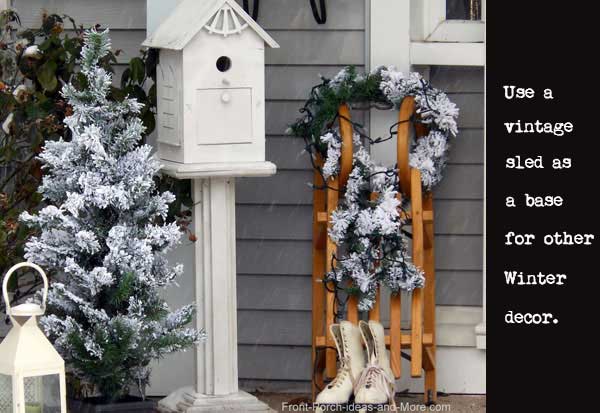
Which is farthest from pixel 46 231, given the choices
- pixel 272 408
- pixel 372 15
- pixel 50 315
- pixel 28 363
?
pixel 372 15

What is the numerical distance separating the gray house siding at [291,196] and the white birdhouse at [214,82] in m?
0.64

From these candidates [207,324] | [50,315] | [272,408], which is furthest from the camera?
[272,408]

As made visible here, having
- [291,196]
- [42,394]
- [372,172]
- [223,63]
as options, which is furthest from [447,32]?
[42,394]

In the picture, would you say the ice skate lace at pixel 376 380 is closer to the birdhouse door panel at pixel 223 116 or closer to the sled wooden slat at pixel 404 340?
the sled wooden slat at pixel 404 340

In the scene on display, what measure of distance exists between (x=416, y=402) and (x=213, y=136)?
1.53 meters

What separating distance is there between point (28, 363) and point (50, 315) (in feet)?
1.36

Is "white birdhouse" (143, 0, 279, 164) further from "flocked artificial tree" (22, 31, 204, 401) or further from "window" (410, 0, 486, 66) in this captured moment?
"window" (410, 0, 486, 66)

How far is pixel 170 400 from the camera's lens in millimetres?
5391

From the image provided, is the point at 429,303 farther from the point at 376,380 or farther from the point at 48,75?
the point at 48,75

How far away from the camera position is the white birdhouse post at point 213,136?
5.03 metres

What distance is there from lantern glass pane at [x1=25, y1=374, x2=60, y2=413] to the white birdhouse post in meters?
0.77

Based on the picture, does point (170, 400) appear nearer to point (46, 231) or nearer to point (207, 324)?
point (207, 324)

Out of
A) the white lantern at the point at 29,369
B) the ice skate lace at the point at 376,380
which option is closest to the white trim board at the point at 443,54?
the ice skate lace at the point at 376,380

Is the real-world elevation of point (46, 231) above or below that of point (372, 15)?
below
